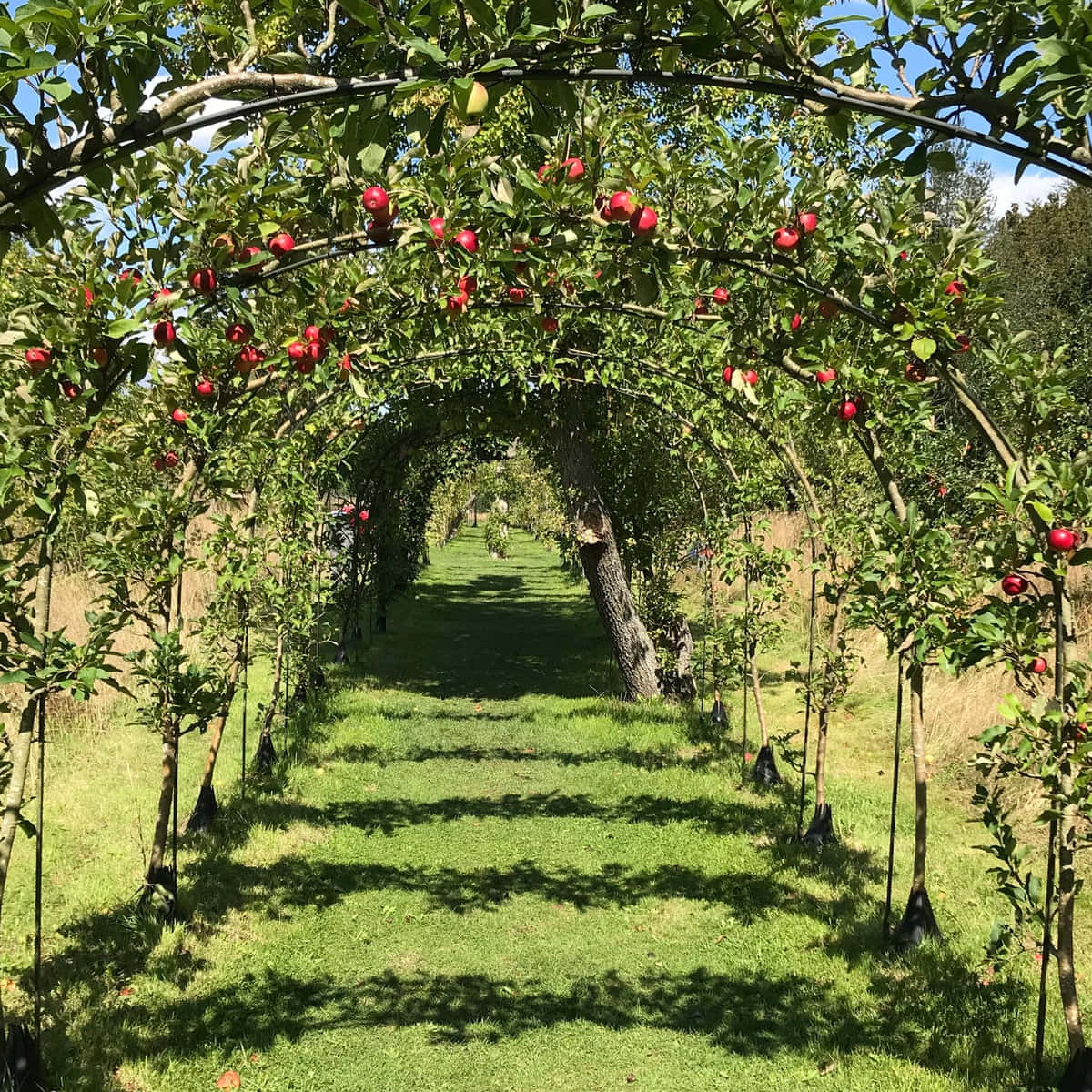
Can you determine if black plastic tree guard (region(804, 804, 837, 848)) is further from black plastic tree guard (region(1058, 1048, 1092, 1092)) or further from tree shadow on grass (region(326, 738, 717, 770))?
black plastic tree guard (region(1058, 1048, 1092, 1092))

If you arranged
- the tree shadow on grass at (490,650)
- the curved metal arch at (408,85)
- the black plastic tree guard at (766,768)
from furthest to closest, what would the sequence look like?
the tree shadow on grass at (490,650), the black plastic tree guard at (766,768), the curved metal arch at (408,85)

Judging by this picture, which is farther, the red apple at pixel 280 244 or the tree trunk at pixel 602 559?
the tree trunk at pixel 602 559

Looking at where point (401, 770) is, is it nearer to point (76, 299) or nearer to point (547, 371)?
point (547, 371)

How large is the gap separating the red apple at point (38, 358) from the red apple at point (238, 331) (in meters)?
0.57

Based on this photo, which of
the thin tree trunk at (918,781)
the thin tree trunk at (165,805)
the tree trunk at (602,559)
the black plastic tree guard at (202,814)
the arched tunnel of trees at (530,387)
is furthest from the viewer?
the tree trunk at (602,559)

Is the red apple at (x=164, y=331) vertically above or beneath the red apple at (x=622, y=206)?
beneath

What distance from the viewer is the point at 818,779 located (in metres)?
6.05

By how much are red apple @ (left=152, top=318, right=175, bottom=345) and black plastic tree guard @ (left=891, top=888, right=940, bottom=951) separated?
4101mm

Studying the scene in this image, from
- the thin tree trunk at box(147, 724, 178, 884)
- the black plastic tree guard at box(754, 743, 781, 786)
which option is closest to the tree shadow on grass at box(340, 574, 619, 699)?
the black plastic tree guard at box(754, 743, 781, 786)

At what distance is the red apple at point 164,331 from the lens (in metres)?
2.92

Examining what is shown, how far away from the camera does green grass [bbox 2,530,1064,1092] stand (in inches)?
145

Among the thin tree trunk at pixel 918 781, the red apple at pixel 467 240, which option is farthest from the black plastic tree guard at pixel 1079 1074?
the red apple at pixel 467 240

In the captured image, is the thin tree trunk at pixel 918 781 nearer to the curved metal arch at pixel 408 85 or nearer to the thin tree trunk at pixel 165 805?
the curved metal arch at pixel 408 85

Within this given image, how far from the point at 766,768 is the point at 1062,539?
4.79 meters
